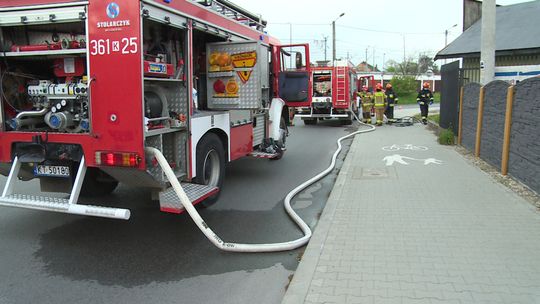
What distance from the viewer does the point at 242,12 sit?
7871 mm

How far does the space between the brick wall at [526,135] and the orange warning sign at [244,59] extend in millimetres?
4073

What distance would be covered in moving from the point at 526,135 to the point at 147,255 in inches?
223

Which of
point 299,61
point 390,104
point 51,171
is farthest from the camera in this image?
point 390,104

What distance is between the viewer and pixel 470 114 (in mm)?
10898

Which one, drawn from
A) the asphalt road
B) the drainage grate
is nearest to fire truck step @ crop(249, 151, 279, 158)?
the asphalt road

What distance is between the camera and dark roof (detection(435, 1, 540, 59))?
1464cm

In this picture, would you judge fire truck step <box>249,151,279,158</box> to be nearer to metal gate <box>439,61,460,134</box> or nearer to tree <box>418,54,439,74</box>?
metal gate <box>439,61,460,134</box>

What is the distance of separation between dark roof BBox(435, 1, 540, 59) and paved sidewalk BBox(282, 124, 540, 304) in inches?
341

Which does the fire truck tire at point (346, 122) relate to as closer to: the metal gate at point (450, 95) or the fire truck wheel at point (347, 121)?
the fire truck wheel at point (347, 121)

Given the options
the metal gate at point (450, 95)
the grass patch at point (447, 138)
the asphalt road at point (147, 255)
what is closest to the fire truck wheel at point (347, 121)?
the metal gate at point (450, 95)

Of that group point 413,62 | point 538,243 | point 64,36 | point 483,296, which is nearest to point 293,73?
point 64,36

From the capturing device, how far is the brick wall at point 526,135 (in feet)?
21.3

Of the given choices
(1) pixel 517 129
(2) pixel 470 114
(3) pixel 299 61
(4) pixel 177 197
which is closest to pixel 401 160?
(2) pixel 470 114

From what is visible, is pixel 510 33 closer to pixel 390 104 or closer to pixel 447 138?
pixel 390 104
